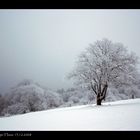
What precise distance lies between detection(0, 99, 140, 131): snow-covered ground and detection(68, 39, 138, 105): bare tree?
11.9 inches

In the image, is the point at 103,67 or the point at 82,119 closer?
A: the point at 82,119

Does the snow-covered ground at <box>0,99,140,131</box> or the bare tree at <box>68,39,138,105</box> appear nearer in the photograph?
the snow-covered ground at <box>0,99,140,131</box>

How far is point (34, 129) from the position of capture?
14.5ft

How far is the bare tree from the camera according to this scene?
4.73m

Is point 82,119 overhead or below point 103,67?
below

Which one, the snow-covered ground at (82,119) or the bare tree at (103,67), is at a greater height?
the bare tree at (103,67)

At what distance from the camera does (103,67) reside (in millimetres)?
4859

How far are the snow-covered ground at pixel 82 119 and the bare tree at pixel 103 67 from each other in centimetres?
30

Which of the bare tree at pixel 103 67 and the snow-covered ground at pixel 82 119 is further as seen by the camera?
the bare tree at pixel 103 67

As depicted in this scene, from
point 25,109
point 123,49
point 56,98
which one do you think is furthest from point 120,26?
point 25,109

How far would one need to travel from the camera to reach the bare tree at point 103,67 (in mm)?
4727

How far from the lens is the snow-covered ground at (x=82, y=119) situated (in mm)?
4371

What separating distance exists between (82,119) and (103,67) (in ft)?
3.32
